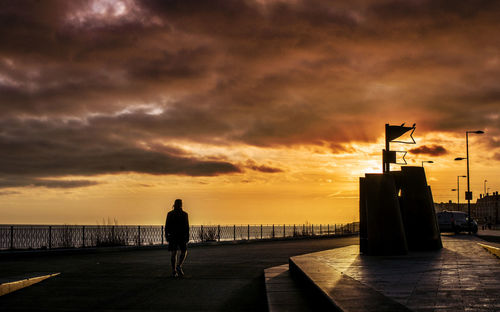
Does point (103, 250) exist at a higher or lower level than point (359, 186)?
lower

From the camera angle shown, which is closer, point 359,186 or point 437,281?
point 437,281

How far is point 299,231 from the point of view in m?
46.7

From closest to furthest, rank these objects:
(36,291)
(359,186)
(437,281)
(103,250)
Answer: (437,281) → (36,291) → (359,186) → (103,250)

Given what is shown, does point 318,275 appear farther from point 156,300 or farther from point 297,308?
point 156,300

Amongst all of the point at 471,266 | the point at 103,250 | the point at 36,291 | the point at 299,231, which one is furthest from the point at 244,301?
the point at 299,231

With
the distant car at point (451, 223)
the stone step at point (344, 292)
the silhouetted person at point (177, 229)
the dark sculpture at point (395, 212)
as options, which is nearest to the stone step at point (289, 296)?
the stone step at point (344, 292)

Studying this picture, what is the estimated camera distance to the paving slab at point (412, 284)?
6.47m

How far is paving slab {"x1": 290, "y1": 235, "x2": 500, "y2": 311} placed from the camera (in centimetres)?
647

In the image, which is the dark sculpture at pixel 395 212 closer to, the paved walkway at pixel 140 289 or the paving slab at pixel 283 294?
the paved walkway at pixel 140 289

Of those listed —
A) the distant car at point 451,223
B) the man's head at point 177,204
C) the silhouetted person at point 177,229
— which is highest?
the man's head at point 177,204

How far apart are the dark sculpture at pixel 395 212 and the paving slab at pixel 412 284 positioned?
262 centimetres

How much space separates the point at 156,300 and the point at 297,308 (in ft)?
9.93

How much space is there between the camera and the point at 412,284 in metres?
8.73

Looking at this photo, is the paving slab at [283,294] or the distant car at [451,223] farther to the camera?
the distant car at [451,223]
